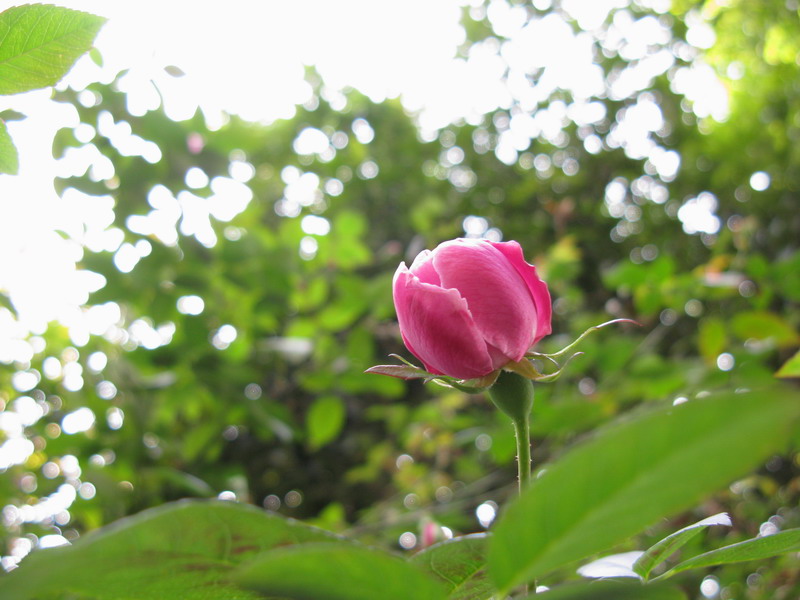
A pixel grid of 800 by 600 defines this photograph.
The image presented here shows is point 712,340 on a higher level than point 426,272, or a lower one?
lower

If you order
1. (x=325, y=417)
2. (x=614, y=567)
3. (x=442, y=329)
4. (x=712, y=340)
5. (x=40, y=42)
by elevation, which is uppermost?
(x=40, y=42)

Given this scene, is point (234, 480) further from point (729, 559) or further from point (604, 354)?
point (729, 559)

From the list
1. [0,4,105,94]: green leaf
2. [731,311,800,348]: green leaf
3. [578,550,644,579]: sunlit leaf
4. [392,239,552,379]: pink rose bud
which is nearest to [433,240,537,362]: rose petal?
[392,239,552,379]: pink rose bud

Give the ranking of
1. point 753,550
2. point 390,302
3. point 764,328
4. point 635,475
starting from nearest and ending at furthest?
point 635,475 < point 753,550 < point 764,328 < point 390,302

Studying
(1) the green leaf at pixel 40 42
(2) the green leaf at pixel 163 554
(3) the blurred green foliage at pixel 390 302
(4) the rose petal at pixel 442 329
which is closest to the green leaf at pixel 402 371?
(4) the rose petal at pixel 442 329

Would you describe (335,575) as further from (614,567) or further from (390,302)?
(390,302)

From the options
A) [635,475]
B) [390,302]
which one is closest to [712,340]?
[390,302]

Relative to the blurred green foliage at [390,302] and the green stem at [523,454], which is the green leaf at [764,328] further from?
the green stem at [523,454]
